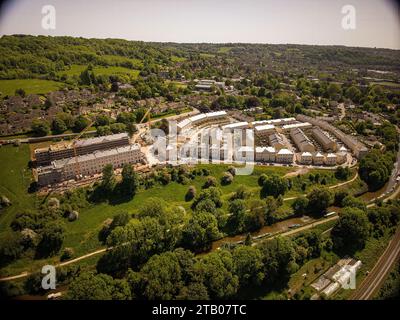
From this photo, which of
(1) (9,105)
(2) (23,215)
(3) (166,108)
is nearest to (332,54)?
(3) (166,108)

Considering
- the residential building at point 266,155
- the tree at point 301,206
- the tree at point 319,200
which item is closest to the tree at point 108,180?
the residential building at point 266,155

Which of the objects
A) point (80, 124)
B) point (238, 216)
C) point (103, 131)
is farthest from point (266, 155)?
point (80, 124)

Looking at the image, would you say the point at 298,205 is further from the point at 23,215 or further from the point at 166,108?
the point at 166,108

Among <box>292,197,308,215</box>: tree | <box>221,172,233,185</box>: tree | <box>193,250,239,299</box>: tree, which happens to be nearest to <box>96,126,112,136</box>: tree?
<box>221,172,233,185</box>: tree

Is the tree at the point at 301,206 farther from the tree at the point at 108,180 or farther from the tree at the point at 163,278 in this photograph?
the tree at the point at 108,180

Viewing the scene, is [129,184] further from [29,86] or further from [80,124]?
[29,86]

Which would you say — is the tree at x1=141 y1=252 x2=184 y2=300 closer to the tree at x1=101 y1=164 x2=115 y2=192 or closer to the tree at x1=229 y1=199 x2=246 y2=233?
the tree at x1=229 y1=199 x2=246 y2=233
